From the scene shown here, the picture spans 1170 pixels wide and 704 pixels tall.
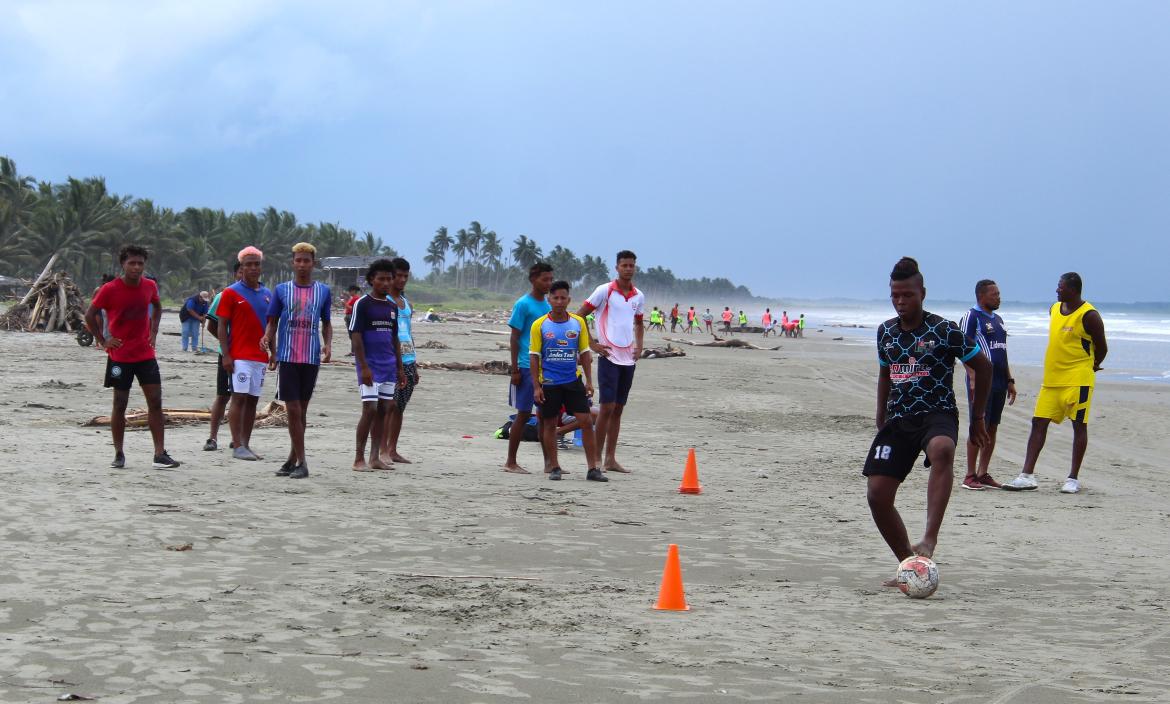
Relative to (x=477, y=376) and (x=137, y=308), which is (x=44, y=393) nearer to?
(x=137, y=308)

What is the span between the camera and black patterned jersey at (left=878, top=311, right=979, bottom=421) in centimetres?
610

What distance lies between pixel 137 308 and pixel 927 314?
6.10 metres

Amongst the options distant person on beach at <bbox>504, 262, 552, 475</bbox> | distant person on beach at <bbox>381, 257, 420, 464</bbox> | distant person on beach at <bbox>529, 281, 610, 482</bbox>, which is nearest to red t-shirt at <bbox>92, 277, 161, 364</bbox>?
distant person on beach at <bbox>381, 257, 420, 464</bbox>

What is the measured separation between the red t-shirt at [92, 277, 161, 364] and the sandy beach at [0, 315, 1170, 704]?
0.90m

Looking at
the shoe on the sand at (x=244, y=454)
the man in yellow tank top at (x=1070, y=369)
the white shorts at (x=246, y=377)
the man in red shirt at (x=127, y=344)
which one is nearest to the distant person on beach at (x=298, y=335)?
the white shorts at (x=246, y=377)

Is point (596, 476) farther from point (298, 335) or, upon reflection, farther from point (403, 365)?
point (298, 335)

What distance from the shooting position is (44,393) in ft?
50.8

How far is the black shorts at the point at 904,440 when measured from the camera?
240 inches

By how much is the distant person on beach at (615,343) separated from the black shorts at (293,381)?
247cm

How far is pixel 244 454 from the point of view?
9945mm

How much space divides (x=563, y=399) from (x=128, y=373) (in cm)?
348

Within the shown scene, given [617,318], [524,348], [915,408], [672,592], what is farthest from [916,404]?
[524,348]

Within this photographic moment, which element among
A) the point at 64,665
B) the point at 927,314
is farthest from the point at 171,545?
the point at 927,314

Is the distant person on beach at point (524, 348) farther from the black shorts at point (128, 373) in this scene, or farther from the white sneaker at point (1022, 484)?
the white sneaker at point (1022, 484)
